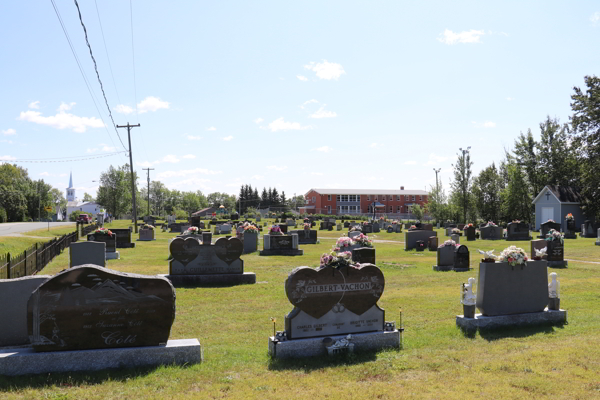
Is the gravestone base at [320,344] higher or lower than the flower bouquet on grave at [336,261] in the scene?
lower

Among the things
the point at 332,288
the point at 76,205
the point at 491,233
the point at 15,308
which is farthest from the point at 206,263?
the point at 76,205

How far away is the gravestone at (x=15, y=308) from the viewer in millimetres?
7270

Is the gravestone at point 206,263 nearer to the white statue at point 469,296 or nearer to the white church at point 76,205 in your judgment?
the white statue at point 469,296

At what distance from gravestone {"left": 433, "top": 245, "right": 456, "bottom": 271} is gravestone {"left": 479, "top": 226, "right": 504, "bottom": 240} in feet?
60.5

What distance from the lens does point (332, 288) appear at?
797 cm

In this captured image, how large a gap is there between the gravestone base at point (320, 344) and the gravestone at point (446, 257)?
1144cm

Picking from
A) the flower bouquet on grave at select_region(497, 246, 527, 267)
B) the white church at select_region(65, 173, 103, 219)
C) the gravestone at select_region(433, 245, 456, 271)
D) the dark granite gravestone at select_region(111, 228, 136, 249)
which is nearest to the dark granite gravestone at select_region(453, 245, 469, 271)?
the gravestone at select_region(433, 245, 456, 271)

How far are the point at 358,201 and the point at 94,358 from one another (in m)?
99.9

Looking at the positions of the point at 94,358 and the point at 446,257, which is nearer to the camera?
the point at 94,358

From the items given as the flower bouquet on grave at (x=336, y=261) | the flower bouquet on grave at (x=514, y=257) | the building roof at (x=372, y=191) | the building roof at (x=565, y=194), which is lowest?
the flower bouquet on grave at (x=514, y=257)

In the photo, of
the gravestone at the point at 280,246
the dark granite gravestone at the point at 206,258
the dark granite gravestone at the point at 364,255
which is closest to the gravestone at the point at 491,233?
the gravestone at the point at 280,246

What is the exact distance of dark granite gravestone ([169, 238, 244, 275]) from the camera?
1598 centimetres

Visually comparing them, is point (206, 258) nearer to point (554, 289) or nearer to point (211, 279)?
point (211, 279)

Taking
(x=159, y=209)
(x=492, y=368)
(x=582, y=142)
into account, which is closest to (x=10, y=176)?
(x=159, y=209)
